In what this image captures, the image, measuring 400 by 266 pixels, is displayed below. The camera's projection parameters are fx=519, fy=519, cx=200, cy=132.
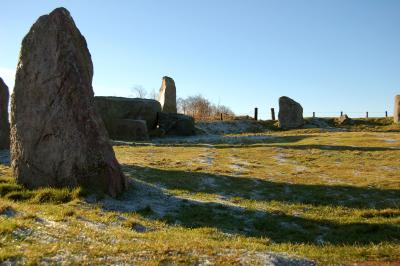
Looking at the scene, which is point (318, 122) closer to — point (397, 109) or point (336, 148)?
point (397, 109)

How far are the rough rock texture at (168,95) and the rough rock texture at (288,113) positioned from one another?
455 inches

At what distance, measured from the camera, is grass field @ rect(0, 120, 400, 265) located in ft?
28.3

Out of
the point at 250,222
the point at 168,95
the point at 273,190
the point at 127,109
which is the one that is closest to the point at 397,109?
the point at 168,95

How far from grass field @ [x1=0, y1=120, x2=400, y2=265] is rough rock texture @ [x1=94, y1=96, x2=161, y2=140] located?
17.6 m

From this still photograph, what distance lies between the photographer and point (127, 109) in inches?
1702

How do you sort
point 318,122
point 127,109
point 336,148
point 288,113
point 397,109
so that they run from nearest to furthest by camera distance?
point 336,148, point 127,109, point 288,113, point 397,109, point 318,122

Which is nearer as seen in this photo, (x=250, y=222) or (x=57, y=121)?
(x=250, y=222)

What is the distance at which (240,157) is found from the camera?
2666cm

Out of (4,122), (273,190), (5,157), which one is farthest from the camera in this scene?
(4,122)

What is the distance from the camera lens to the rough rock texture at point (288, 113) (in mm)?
52938

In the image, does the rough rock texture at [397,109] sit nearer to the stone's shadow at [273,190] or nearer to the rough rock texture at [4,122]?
the stone's shadow at [273,190]

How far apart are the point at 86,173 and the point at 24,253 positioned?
674 centimetres

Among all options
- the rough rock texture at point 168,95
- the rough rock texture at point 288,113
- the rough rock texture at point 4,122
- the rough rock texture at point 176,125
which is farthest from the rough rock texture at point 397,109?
the rough rock texture at point 4,122

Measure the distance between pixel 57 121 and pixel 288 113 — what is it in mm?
40804
